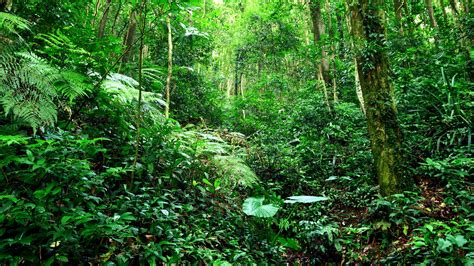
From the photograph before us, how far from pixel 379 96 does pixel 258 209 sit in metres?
2.31

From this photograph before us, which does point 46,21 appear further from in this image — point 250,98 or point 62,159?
point 250,98

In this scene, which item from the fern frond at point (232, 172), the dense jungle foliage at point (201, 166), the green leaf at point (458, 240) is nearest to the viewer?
the dense jungle foliage at point (201, 166)

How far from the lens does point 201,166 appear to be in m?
3.79

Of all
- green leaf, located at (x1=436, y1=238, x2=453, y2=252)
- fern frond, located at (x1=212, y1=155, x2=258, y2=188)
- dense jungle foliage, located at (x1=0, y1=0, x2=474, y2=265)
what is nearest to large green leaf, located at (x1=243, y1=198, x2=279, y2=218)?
dense jungle foliage, located at (x1=0, y1=0, x2=474, y2=265)

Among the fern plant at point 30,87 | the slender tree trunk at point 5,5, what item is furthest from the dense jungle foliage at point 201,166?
the slender tree trunk at point 5,5

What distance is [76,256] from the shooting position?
1.90 m

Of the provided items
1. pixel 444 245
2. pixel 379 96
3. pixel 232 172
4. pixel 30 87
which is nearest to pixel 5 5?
pixel 30 87

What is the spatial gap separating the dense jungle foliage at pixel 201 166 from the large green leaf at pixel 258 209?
0.7 inches

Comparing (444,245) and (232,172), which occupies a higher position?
(232,172)

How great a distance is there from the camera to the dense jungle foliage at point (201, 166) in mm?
2020

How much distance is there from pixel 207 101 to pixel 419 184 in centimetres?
689

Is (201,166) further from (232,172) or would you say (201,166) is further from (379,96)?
(379,96)

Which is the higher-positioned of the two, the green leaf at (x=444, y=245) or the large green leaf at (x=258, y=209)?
the large green leaf at (x=258, y=209)

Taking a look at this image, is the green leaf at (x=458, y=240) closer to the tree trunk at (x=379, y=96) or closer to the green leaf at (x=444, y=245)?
the green leaf at (x=444, y=245)
